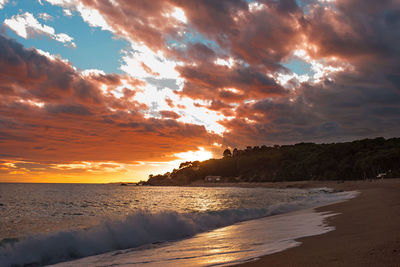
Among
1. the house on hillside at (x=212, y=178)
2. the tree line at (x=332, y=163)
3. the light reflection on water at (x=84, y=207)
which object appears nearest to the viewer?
the light reflection on water at (x=84, y=207)

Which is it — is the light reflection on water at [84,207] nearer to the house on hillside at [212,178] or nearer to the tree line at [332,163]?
the tree line at [332,163]

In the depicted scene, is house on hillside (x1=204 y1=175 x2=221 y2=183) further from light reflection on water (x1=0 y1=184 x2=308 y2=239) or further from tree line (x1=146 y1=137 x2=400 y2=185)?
light reflection on water (x1=0 y1=184 x2=308 y2=239)

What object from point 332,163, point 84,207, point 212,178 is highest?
point 332,163

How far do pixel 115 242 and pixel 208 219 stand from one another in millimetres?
5555

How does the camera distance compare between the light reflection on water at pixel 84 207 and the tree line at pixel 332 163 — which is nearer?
the light reflection on water at pixel 84 207

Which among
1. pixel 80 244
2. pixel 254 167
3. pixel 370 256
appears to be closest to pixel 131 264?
pixel 80 244

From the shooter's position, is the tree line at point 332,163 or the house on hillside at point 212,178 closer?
the tree line at point 332,163

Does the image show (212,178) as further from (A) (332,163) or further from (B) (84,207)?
(B) (84,207)

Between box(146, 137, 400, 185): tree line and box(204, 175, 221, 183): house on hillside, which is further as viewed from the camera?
box(204, 175, 221, 183): house on hillside

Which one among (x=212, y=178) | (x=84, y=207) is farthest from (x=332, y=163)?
(x=84, y=207)

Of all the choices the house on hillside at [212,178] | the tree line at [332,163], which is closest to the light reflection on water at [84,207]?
the tree line at [332,163]

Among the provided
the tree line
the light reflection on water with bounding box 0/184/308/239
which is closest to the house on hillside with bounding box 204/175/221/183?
the tree line

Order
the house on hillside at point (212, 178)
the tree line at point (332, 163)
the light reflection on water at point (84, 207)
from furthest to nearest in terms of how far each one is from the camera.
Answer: the house on hillside at point (212, 178) < the tree line at point (332, 163) < the light reflection on water at point (84, 207)

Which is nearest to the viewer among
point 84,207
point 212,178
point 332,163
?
point 84,207
